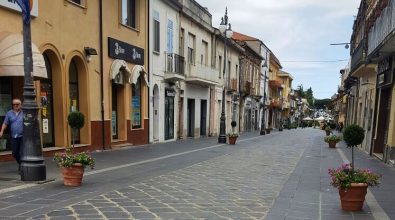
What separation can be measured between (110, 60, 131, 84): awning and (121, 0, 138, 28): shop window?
1876 millimetres

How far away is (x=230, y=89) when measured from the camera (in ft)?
114

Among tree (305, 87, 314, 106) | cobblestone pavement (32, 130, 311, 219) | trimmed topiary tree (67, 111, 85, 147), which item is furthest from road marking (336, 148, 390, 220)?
tree (305, 87, 314, 106)

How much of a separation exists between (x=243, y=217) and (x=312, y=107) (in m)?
161

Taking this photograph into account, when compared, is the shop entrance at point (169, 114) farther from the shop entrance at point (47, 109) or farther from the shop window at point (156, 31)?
the shop entrance at point (47, 109)

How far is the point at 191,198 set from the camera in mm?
7070

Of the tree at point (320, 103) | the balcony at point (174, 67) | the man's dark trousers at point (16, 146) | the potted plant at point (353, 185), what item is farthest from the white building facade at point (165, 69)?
the tree at point (320, 103)

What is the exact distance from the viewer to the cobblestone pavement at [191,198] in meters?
5.90

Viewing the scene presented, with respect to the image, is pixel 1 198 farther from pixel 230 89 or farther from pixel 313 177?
pixel 230 89

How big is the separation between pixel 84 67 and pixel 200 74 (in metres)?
11.7

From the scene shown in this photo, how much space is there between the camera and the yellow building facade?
36.4 feet

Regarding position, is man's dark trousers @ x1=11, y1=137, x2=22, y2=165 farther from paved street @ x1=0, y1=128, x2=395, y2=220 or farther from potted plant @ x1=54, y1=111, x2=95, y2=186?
potted plant @ x1=54, y1=111, x2=95, y2=186

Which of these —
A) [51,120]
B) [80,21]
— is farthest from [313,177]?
[80,21]

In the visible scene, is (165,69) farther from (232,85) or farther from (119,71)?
(232,85)

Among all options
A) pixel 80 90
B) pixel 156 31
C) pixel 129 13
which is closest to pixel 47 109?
pixel 80 90
